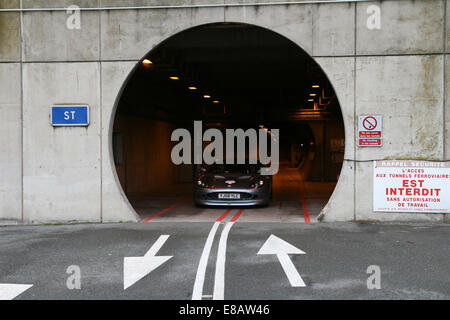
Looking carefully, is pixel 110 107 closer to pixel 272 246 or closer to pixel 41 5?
pixel 41 5

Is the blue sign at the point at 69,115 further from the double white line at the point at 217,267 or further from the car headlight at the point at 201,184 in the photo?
the double white line at the point at 217,267

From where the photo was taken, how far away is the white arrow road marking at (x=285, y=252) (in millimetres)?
5143

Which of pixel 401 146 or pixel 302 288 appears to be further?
pixel 401 146

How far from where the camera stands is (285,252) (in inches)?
253

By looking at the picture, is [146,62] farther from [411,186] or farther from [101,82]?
[411,186]

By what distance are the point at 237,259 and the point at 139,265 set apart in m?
1.44

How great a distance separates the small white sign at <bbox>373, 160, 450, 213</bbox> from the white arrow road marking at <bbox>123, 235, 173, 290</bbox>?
4.88m

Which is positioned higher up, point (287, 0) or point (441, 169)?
point (287, 0)

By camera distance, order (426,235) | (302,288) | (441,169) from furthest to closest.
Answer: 1. (441,169)
2. (426,235)
3. (302,288)

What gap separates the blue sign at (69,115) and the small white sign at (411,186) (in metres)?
6.46

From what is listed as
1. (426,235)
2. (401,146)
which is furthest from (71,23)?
(426,235)

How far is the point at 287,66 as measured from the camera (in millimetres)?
13578

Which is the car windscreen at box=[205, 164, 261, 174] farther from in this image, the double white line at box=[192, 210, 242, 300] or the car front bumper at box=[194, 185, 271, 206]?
the double white line at box=[192, 210, 242, 300]

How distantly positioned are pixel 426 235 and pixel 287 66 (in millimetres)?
7782
